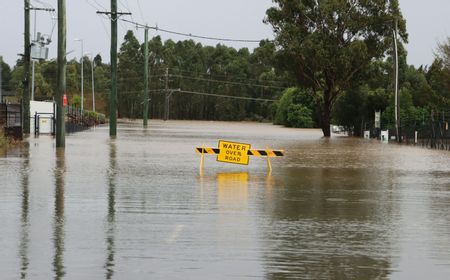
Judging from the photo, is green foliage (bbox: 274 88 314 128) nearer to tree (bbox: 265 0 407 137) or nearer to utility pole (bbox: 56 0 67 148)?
tree (bbox: 265 0 407 137)

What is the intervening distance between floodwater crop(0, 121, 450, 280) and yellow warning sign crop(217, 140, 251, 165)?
0.30m

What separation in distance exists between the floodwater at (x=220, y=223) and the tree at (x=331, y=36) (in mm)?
37735

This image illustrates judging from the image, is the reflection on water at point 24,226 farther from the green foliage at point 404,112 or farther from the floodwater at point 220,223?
the green foliage at point 404,112

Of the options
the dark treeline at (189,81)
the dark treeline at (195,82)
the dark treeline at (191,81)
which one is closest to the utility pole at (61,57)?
the dark treeline at (189,81)

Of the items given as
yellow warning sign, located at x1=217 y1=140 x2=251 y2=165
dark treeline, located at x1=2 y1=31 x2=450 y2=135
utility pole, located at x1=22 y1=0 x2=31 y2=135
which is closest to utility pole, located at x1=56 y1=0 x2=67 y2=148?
yellow warning sign, located at x1=217 y1=140 x2=251 y2=165

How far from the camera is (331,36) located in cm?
6172

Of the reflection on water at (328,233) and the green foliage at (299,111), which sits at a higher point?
the green foliage at (299,111)

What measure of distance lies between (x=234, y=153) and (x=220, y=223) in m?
10.9

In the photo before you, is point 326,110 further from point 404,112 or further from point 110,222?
point 110,222

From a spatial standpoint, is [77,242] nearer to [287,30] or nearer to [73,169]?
[73,169]

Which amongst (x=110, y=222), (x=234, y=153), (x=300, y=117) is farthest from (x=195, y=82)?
(x=110, y=222)

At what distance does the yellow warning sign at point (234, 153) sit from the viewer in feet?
75.4

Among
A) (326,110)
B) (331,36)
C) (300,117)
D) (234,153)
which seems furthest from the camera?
(300,117)

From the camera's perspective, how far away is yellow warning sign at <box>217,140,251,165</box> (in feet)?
75.4
